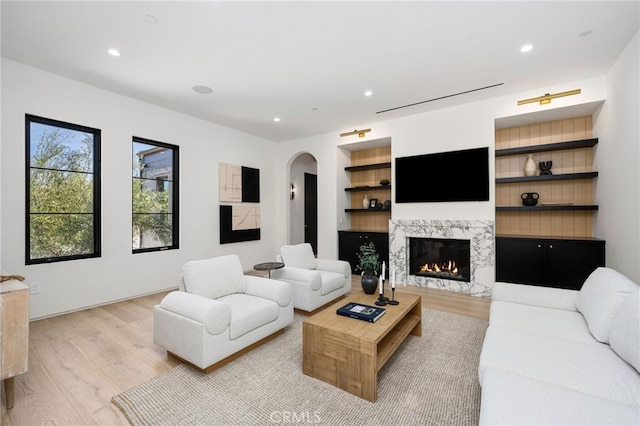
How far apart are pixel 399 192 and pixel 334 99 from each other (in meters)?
1.97

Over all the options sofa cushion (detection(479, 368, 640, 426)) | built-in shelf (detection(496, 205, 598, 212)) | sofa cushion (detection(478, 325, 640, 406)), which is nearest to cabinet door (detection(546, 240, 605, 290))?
built-in shelf (detection(496, 205, 598, 212))

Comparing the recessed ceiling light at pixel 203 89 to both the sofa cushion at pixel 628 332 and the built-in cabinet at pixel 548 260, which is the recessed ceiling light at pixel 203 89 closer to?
the sofa cushion at pixel 628 332

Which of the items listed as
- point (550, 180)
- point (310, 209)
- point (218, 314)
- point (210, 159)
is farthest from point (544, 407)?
point (310, 209)

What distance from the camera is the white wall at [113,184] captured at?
3160mm

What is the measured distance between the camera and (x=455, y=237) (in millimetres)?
4527

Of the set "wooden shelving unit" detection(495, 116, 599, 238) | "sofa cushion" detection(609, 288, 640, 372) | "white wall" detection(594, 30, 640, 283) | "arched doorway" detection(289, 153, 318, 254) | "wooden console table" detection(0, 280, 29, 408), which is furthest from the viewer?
"arched doorway" detection(289, 153, 318, 254)

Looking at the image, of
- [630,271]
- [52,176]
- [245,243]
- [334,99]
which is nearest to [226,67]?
[334,99]

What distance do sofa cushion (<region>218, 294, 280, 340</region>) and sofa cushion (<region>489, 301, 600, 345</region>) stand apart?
185 centimetres

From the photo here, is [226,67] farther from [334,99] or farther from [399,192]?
[399,192]

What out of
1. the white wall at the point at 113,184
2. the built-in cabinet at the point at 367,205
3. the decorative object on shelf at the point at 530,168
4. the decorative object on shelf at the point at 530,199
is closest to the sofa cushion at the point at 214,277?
the white wall at the point at 113,184

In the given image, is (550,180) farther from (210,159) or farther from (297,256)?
(210,159)

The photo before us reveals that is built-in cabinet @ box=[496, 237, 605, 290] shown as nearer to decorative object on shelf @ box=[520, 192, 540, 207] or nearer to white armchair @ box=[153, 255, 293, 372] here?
decorative object on shelf @ box=[520, 192, 540, 207]

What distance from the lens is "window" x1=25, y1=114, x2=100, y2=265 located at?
335 cm

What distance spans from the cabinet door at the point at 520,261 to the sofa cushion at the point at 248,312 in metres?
3.40
